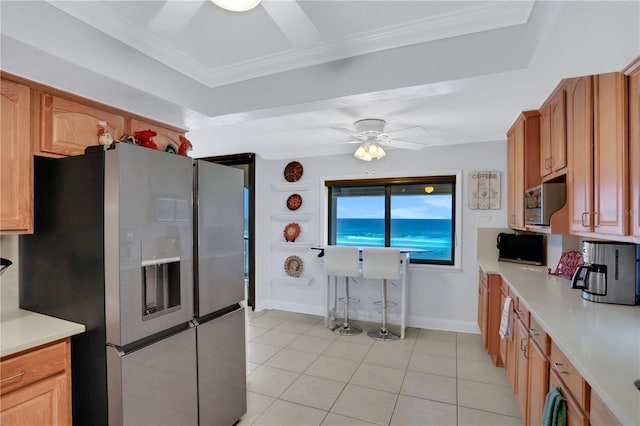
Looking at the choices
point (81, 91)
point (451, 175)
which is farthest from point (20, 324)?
point (451, 175)

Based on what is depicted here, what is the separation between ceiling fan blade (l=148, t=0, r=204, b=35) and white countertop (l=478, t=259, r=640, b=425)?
1786mm

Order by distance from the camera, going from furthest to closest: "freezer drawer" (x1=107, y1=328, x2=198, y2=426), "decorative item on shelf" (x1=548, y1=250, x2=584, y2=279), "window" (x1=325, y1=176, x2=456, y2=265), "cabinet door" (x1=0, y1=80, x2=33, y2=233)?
1. "window" (x1=325, y1=176, x2=456, y2=265)
2. "decorative item on shelf" (x1=548, y1=250, x2=584, y2=279)
3. "cabinet door" (x1=0, y1=80, x2=33, y2=233)
4. "freezer drawer" (x1=107, y1=328, x2=198, y2=426)

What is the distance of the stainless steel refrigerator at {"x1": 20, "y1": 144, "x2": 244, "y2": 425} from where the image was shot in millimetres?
1550

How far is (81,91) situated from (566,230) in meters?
3.13

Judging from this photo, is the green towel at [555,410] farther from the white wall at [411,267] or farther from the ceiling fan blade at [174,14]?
the white wall at [411,267]

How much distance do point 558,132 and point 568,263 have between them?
A: 1129 mm

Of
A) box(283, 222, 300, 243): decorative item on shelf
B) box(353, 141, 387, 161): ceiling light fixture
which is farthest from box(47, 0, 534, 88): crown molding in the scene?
box(283, 222, 300, 243): decorative item on shelf

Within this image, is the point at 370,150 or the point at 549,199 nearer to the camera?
the point at 549,199

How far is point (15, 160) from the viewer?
5.60 ft

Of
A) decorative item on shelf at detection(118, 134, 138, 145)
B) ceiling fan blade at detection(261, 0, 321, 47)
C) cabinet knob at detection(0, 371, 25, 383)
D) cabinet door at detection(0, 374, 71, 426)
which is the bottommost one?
cabinet door at detection(0, 374, 71, 426)

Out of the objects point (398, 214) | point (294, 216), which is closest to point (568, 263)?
point (398, 214)

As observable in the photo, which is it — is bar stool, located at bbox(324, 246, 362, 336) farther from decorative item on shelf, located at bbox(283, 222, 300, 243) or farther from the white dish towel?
the white dish towel

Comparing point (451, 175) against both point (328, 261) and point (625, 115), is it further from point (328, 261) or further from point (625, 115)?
point (625, 115)

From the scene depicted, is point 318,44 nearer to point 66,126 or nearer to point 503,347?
point 66,126
